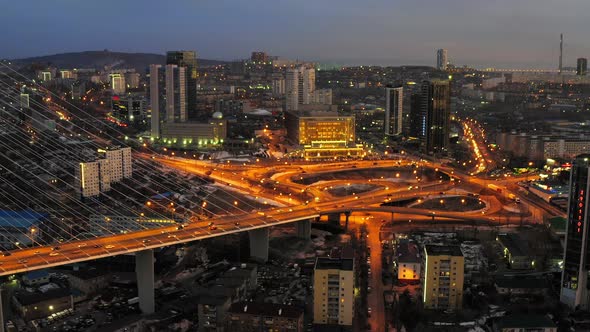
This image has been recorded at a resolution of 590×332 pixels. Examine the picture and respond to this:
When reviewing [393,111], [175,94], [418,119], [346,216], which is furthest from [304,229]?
[393,111]

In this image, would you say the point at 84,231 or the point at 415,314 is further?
the point at 84,231

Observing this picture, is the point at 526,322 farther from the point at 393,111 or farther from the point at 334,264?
the point at 393,111

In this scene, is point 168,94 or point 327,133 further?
point 168,94

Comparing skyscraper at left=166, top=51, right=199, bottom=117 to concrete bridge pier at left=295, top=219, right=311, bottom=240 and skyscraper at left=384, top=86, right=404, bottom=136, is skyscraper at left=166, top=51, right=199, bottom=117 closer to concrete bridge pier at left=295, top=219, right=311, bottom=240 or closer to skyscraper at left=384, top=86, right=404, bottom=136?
skyscraper at left=384, top=86, right=404, bottom=136

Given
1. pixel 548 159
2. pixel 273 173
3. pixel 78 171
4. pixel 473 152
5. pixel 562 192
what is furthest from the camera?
pixel 473 152

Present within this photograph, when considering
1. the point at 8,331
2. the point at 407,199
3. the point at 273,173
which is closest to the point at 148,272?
the point at 8,331

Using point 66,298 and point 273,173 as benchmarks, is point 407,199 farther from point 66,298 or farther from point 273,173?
point 66,298
